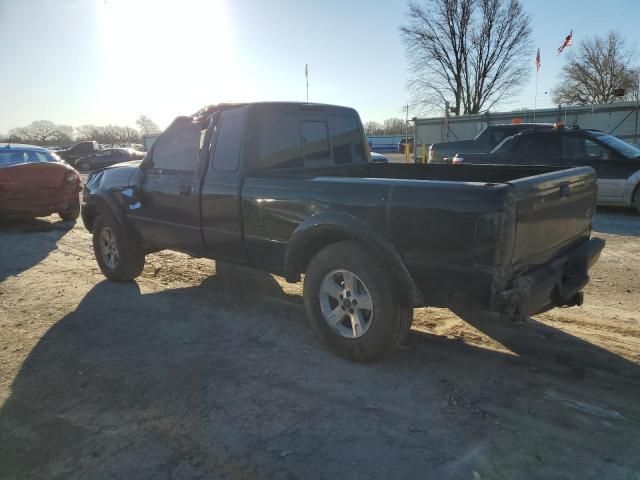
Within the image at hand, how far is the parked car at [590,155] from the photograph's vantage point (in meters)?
8.88

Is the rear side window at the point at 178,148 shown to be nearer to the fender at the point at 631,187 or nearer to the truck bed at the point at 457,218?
the truck bed at the point at 457,218

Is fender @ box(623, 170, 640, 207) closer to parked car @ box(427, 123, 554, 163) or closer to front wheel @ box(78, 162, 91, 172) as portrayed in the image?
parked car @ box(427, 123, 554, 163)

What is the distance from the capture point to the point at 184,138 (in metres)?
4.81

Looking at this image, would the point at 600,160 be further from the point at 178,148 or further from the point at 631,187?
the point at 178,148

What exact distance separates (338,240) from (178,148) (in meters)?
2.26

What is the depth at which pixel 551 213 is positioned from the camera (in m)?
3.16

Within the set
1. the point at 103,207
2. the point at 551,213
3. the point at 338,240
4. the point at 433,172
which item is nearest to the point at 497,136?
the point at 433,172

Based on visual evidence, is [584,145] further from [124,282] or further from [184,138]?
[124,282]

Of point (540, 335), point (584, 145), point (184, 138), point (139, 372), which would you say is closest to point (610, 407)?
point (540, 335)

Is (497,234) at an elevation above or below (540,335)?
above

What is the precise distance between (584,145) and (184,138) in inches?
306

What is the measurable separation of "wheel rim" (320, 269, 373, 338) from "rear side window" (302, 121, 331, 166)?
1433 millimetres

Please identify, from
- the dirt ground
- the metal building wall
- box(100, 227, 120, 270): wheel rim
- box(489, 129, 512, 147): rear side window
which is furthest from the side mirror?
the metal building wall

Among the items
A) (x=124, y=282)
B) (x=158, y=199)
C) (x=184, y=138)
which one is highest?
(x=184, y=138)
